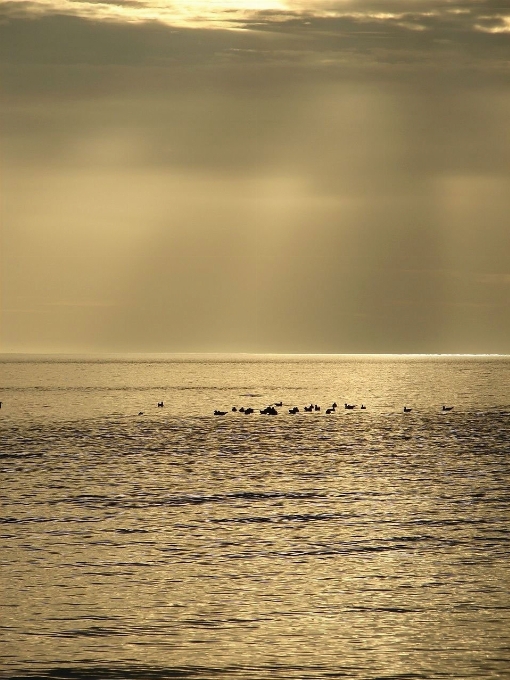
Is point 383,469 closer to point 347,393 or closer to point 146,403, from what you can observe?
point 146,403

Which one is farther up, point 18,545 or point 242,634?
point 242,634

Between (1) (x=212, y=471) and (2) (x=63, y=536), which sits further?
(1) (x=212, y=471)

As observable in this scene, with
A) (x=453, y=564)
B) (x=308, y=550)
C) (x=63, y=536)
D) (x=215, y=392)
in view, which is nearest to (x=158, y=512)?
(x=63, y=536)

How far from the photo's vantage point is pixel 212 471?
6638 centimetres

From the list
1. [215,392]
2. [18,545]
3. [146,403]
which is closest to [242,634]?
[18,545]

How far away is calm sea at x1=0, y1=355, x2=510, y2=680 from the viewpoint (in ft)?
85.5

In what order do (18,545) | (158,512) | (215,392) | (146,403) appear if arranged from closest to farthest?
1. (18,545)
2. (158,512)
3. (146,403)
4. (215,392)

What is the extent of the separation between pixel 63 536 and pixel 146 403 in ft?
376

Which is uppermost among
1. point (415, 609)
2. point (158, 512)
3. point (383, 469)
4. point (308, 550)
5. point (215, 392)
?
point (415, 609)

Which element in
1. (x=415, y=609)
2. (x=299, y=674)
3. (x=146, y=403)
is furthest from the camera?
(x=146, y=403)

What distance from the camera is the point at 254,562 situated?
3656cm

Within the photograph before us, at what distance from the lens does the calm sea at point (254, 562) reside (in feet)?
85.5

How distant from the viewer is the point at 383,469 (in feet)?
225

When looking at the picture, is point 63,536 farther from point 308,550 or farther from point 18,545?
point 308,550
